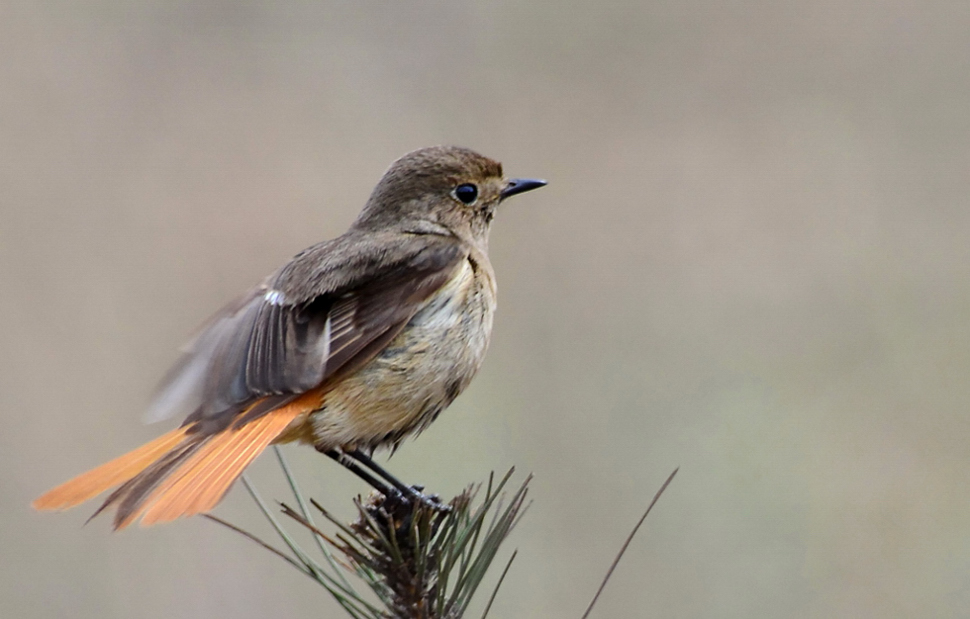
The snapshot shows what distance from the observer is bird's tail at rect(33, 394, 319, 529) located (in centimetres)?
209

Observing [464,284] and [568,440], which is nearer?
[464,284]

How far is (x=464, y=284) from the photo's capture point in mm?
2975

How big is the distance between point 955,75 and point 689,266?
2.04m

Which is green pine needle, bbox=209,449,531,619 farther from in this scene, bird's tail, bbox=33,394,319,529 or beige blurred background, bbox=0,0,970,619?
beige blurred background, bbox=0,0,970,619

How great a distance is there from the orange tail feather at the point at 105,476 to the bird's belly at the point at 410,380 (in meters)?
0.36

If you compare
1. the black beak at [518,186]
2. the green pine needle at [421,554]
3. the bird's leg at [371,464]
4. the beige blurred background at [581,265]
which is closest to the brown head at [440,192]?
the black beak at [518,186]

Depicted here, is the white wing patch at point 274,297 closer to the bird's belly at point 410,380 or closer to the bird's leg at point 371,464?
the bird's belly at point 410,380

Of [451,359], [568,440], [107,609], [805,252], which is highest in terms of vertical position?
[805,252]

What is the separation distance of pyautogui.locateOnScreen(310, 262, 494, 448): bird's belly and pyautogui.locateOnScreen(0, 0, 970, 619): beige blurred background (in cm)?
139

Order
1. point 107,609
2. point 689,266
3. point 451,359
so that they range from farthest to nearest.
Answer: point 689,266, point 107,609, point 451,359

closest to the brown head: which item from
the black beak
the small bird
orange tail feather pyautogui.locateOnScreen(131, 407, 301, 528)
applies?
the black beak

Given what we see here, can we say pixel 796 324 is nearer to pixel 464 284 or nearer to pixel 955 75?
pixel 955 75

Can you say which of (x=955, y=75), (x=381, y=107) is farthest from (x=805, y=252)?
(x=381, y=107)

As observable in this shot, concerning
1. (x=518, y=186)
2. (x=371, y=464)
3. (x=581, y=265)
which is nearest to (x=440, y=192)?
(x=518, y=186)
